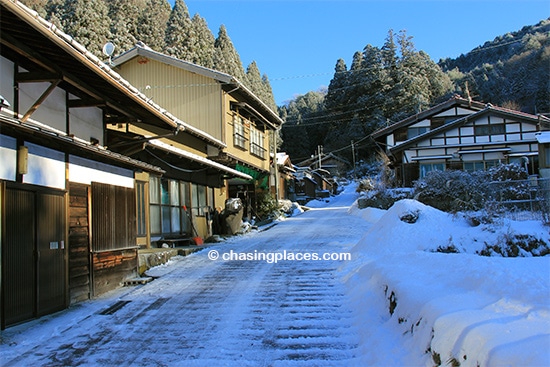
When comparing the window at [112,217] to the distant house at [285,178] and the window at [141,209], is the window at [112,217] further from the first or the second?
the distant house at [285,178]

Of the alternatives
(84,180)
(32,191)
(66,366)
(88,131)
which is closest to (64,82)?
(88,131)

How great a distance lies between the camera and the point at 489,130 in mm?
28797

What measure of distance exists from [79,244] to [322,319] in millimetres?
4684

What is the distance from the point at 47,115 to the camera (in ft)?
25.2

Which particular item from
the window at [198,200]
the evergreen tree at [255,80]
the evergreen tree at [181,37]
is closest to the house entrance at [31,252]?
the window at [198,200]

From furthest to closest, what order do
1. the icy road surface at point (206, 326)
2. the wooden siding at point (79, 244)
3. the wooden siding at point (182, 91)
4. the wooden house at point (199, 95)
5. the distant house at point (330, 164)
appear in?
the distant house at point (330, 164), the wooden siding at point (182, 91), the wooden house at point (199, 95), the wooden siding at point (79, 244), the icy road surface at point (206, 326)

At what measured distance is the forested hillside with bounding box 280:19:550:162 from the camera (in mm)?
51372

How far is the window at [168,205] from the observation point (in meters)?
13.4

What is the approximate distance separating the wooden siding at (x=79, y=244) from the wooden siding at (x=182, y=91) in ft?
42.3

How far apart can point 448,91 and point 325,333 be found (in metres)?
57.1

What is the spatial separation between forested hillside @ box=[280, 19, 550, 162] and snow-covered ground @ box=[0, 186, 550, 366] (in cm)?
4325

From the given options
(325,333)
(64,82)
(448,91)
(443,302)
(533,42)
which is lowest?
(325,333)

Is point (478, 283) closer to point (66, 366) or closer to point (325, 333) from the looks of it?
point (325, 333)

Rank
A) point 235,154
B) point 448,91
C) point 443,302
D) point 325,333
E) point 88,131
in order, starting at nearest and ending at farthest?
point 443,302
point 325,333
point 88,131
point 235,154
point 448,91
